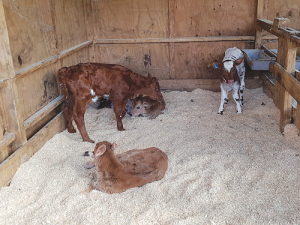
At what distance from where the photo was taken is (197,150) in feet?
13.9

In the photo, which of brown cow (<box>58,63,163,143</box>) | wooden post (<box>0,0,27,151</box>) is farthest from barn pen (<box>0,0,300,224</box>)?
brown cow (<box>58,63,163,143</box>)

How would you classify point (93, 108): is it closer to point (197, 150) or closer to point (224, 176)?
point (197, 150)

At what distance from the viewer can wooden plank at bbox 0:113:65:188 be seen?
342 centimetres

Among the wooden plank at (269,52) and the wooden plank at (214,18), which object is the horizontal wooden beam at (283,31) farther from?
the wooden plank at (214,18)

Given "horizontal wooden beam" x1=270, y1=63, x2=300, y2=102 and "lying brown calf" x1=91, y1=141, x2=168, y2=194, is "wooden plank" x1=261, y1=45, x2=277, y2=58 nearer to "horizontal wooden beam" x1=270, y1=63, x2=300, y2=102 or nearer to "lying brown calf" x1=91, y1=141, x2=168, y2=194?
"horizontal wooden beam" x1=270, y1=63, x2=300, y2=102

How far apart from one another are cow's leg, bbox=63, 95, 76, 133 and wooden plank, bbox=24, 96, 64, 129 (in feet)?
0.52

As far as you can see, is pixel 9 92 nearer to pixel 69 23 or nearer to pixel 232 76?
pixel 69 23

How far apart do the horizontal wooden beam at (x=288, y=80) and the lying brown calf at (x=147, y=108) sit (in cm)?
205

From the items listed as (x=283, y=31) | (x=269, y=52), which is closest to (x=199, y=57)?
(x=269, y=52)

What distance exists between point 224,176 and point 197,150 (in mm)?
754

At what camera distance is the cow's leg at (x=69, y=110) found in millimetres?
4796

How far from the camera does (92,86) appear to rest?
490cm

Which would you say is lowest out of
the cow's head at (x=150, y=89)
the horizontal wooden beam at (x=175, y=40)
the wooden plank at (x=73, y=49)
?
the cow's head at (x=150, y=89)

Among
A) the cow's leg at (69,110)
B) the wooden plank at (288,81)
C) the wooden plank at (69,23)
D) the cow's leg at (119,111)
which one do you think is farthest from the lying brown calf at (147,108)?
the wooden plank at (288,81)
